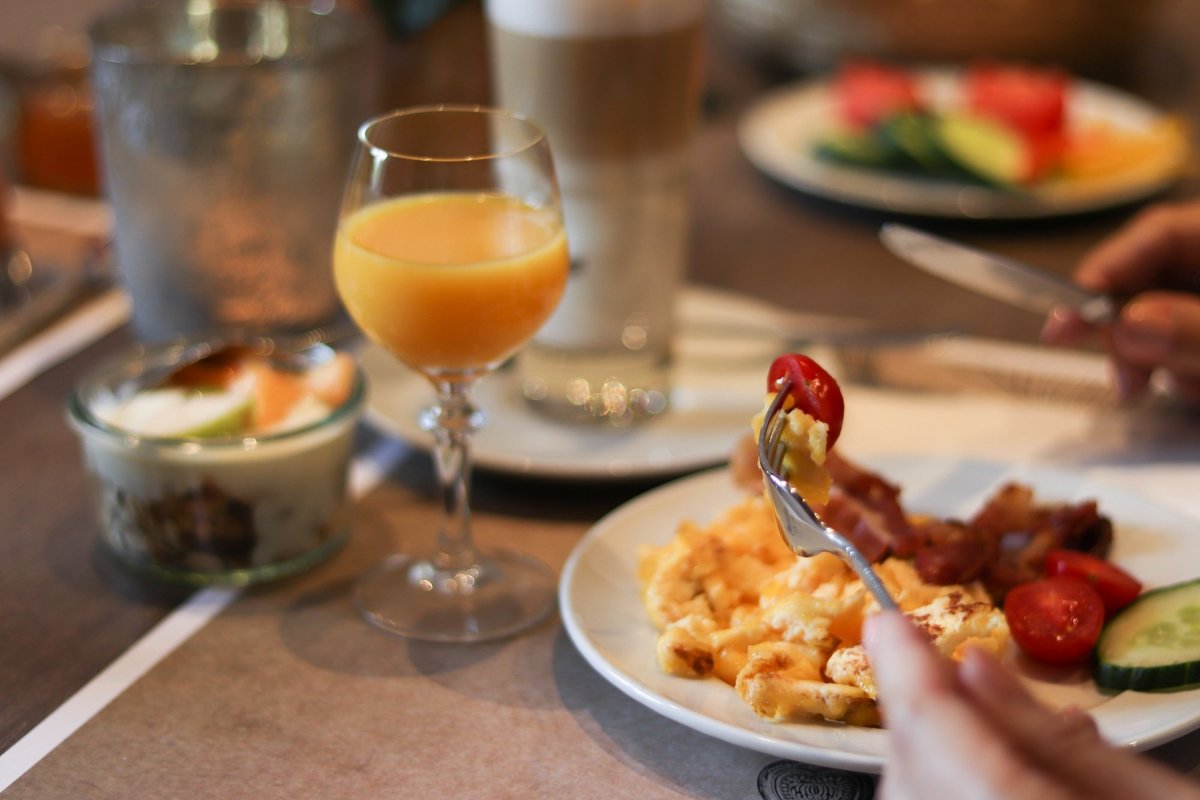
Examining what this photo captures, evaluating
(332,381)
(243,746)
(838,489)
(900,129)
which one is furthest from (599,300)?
(900,129)

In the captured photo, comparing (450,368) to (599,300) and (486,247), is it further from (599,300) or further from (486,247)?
(599,300)

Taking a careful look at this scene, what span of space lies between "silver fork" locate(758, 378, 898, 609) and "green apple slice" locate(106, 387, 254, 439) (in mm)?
487

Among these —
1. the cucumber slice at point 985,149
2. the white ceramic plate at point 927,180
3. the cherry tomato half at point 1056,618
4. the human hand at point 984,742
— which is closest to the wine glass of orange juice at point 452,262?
the cherry tomato half at point 1056,618

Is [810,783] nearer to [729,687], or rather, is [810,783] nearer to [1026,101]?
[729,687]

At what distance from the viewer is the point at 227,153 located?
1502mm

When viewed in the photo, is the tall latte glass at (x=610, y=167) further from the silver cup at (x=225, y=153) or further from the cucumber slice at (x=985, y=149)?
the cucumber slice at (x=985, y=149)

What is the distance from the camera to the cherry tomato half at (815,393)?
2.93ft

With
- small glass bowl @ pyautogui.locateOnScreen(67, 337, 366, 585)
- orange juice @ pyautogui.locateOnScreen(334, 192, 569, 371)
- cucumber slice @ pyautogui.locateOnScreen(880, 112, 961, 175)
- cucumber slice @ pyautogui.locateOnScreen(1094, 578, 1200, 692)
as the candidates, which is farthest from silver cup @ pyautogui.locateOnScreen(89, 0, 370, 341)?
cucumber slice @ pyautogui.locateOnScreen(1094, 578, 1200, 692)

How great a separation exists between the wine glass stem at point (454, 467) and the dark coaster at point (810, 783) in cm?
36

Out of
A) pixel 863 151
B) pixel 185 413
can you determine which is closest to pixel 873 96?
pixel 863 151

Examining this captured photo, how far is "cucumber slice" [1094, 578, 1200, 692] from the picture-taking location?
2.97 feet

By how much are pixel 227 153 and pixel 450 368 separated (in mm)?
569

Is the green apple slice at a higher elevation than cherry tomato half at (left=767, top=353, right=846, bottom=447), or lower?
lower

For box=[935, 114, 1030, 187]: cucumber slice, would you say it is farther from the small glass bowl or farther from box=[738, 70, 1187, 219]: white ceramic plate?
the small glass bowl
